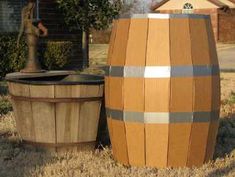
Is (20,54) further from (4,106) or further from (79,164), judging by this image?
(79,164)

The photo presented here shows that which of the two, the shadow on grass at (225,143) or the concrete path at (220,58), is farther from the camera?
the concrete path at (220,58)

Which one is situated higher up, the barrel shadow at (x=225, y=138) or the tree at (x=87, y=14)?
the tree at (x=87, y=14)

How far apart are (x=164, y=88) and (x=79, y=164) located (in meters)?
1.16

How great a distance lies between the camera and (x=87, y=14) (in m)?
16.8

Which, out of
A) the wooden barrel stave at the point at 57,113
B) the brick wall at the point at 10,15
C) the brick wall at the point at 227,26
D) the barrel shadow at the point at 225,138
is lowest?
the brick wall at the point at 227,26

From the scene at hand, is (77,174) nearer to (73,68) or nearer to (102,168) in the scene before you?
(102,168)

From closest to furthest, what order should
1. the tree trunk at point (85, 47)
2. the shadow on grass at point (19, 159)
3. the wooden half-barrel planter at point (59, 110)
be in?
the shadow on grass at point (19, 159) → the wooden half-barrel planter at point (59, 110) → the tree trunk at point (85, 47)

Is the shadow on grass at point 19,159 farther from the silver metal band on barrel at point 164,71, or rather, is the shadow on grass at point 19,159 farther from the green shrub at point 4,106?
the green shrub at point 4,106

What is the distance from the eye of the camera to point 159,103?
5.38 meters

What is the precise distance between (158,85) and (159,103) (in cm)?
16

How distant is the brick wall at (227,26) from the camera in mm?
48812

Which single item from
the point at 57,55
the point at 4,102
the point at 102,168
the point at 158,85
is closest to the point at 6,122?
the point at 4,102

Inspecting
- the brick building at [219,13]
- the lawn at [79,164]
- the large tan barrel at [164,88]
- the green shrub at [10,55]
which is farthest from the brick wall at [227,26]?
the large tan barrel at [164,88]

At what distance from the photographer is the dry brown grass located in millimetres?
5449
